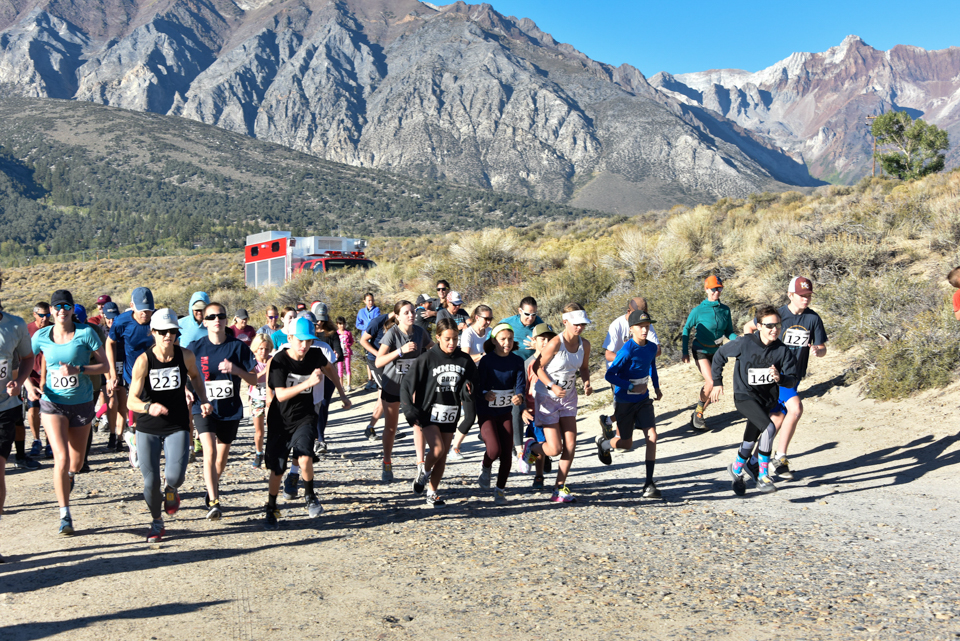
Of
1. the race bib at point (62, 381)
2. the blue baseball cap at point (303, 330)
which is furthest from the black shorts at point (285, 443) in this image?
the race bib at point (62, 381)

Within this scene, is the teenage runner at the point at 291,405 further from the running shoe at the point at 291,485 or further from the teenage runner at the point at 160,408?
the running shoe at the point at 291,485

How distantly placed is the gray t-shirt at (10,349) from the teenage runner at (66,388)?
35 cm

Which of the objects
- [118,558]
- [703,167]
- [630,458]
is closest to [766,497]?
[630,458]

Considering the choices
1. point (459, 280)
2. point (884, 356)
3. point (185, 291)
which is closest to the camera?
point (884, 356)

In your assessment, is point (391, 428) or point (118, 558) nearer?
point (118, 558)

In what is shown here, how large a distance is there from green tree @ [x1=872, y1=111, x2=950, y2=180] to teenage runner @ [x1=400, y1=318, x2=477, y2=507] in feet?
147

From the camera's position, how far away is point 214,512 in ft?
21.0

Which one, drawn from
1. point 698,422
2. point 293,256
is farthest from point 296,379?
point 293,256

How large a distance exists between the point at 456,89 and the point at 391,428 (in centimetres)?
19423

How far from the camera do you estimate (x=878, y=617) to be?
3.90 metres

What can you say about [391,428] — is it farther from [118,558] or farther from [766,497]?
[766,497]

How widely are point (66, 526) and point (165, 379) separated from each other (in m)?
1.58

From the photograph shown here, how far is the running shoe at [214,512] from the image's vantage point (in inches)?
253

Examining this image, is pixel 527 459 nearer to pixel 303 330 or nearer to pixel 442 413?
pixel 442 413
